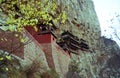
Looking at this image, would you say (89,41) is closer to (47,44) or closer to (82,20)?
(82,20)

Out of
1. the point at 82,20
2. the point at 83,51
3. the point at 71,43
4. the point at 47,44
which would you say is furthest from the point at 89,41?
the point at 47,44

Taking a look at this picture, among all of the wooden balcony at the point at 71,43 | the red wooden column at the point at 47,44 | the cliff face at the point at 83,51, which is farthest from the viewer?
the wooden balcony at the point at 71,43

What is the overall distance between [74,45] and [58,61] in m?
8.94

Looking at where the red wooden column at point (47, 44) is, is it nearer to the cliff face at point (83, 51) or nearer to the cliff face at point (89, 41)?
the cliff face at point (83, 51)

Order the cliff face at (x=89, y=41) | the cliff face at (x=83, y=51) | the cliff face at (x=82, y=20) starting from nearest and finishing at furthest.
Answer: the cliff face at (x=83, y=51), the cliff face at (x=89, y=41), the cliff face at (x=82, y=20)

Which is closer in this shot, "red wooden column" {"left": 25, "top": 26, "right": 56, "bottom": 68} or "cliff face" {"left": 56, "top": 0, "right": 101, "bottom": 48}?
"red wooden column" {"left": 25, "top": 26, "right": 56, "bottom": 68}

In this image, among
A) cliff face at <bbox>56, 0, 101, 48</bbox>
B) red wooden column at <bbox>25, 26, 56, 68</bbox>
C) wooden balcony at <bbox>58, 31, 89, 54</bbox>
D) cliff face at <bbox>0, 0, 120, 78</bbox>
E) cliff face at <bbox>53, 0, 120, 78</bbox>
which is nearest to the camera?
red wooden column at <bbox>25, 26, 56, 68</bbox>

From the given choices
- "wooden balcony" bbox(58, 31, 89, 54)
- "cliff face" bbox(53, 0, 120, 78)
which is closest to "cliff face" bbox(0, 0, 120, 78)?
"cliff face" bbox(53, 0, 120, 78)

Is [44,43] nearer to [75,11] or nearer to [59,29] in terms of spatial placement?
[59,29]

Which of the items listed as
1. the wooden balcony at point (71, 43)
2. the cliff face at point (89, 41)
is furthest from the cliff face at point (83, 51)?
the wooden balcony at point (71, 43)

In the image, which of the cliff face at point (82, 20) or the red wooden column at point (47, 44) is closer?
the red wooden column at point (47, 44)

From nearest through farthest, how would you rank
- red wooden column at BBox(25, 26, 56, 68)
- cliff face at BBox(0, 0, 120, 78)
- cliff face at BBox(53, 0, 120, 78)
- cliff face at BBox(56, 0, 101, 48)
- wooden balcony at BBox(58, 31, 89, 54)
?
red wooden column at BBox(25, 26, 56, 68) < cliff face at BBox(0, 0, 120, 78) < wooden balcony at BBox(58, 31, 89, 54) < cliff face at BBox(53, 0, 120, 78) < cliff face at BBox(56, 0, 101, 48)

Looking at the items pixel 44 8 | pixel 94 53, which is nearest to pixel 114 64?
pixel 94 53

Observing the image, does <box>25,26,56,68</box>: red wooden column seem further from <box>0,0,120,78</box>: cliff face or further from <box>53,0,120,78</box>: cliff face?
<box>53,0,120,78</box>: cliff face
